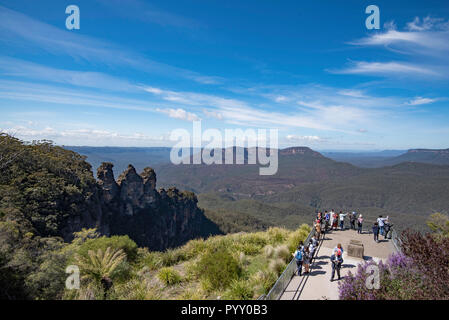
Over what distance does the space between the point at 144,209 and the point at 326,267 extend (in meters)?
81.3

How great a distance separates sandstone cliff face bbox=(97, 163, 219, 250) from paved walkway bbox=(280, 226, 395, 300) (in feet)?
184

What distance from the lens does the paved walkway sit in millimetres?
8167

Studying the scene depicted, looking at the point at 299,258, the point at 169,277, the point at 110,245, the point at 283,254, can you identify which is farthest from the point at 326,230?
the point at 110,245


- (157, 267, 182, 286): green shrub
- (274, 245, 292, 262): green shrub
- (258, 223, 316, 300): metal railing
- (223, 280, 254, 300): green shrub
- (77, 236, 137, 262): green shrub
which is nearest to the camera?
(258, 223, 316, 300): metal railing

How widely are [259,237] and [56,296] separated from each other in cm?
1064

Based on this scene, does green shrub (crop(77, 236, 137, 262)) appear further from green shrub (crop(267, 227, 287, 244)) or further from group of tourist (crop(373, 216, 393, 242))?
group of tourist (crop(373, 216, 393, 242))

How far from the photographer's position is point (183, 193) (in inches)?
4311

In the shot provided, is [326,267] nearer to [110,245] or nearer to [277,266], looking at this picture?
[277,266]

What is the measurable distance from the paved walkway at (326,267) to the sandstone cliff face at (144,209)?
184ft

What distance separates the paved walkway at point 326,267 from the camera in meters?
8.17

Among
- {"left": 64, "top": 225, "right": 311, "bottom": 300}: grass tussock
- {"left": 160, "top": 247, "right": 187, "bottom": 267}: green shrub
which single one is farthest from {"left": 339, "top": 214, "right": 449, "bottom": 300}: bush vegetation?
{"left": 160, "top": 247, "right": 187, "bottom": 267}: green shrub

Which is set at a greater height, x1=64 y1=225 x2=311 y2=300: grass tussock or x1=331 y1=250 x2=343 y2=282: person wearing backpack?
x1=331 y1=250 x2=343 y2=282: person wearing backpack
